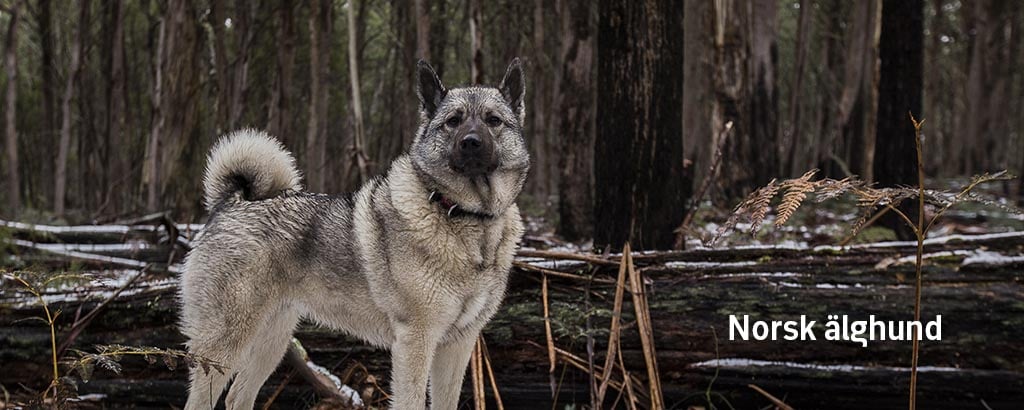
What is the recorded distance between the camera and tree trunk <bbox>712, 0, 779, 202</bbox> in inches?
580

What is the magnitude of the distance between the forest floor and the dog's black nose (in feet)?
5.03

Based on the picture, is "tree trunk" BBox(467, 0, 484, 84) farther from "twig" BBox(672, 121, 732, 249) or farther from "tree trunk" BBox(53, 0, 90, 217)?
"tree trunk" BBox(53, 0, 90, 217)

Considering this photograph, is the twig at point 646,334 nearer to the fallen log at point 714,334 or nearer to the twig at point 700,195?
the fallen log at point 714,334

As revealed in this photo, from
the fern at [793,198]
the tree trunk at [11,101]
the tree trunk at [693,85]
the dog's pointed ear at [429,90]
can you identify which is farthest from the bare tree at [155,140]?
the fern at [793,198]

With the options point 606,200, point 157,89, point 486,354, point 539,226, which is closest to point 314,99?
point 157,89

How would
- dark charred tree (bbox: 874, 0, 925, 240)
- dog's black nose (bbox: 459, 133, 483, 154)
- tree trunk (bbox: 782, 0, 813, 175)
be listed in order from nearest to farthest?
dog's black nose (bbox: 459, 133, 483, 154)
dark charred tree (bbox: 874, 0, 925, 240)
tree trunk (bbox: 782, 0, 813, 175)

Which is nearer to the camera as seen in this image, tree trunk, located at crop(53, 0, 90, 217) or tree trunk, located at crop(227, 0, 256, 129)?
tree trunk, located at crop(227, 0, 256, 129)

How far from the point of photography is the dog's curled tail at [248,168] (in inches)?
184

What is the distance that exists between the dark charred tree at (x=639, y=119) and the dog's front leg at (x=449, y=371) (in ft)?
8.97

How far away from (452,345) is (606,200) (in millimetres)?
2861

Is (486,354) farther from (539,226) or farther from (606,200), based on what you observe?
(539,226)

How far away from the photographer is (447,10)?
85.4 ft

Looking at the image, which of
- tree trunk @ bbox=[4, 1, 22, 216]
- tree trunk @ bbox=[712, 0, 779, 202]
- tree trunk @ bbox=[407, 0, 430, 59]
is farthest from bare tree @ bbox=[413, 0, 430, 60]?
tree trunk @ bbox=[4, 1, 22, 216]

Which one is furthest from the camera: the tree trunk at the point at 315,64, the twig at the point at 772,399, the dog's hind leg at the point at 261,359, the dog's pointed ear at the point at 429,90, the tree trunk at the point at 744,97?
the tree trunk at the point at 315,64
